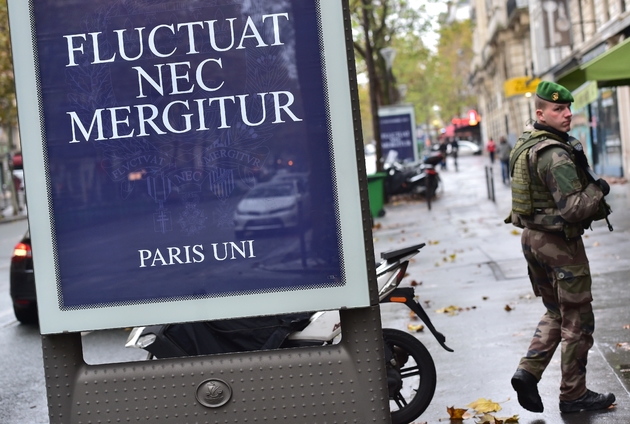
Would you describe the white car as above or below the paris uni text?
above

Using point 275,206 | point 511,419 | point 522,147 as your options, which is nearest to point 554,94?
point 522,147

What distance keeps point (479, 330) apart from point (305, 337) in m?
3.37

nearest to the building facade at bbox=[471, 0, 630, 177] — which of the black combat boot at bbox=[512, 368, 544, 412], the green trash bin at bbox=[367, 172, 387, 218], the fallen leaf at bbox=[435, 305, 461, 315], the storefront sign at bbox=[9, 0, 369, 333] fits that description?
the fallen leaf at bbox=[435, 305, 461, 315]

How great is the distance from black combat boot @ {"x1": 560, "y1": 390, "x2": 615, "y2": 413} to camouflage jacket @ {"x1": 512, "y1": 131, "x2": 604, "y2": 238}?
955 mm

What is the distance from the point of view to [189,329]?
498 centimetres

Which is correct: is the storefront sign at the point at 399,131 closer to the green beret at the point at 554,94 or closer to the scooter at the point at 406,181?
the scooter at the point at 406,181

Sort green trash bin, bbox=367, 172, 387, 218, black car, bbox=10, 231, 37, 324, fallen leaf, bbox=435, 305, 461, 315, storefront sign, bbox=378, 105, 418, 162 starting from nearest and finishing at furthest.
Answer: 1. fallen leaf, bbox=435, 305, 461, 315
2. black car, bbox=10, 231, 37, 324
3. green trash bin, bbox=367, 172, 387, 218
4. storefront sign, bbox=378, 105, 418, 162

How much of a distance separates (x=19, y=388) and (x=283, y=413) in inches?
159

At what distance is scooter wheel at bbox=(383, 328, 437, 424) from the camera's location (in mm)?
5312

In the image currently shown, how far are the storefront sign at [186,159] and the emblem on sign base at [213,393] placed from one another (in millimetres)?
312

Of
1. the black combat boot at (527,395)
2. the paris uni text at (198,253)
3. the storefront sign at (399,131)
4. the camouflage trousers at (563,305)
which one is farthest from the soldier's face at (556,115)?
the storefront sign at (399,131)

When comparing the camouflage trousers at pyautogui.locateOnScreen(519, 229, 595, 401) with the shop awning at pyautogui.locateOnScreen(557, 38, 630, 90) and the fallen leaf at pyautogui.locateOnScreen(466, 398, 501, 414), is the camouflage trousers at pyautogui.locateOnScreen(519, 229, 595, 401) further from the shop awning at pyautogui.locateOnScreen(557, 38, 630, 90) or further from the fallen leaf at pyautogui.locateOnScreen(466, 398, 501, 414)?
the shop awning at pyautogui.locateOnScreen(557, 38, 630, 90)

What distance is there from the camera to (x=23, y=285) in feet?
35.7

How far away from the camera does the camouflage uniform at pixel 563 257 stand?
502cm
